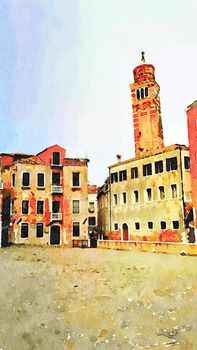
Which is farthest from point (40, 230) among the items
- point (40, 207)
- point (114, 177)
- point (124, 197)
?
point (114, 177)

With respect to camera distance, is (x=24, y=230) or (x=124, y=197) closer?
(x=24, y=230)

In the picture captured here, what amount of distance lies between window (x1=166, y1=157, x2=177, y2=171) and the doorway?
1397 cm

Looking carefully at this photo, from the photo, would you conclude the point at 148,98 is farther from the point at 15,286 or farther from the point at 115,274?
the point at 15,286

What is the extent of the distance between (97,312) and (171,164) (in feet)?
81.5

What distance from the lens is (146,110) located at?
45062mm

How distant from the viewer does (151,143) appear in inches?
1716

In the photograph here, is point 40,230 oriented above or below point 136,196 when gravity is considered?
below

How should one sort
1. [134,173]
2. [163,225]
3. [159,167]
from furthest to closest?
[134,173] < [159,167] < [163,225]

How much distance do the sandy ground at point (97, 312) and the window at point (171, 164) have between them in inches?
717

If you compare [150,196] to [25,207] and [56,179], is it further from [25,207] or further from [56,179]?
[25,207]

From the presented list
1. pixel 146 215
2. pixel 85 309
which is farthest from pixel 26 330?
pixel 146 215

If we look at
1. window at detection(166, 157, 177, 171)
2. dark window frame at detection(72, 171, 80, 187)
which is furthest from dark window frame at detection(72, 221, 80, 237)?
window at detection(166, 157, 177, 171)

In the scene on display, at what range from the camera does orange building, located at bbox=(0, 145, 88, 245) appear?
3431cm

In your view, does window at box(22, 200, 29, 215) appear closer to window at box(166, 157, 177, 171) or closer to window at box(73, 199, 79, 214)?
window at box(73, 199, 79, 214)
